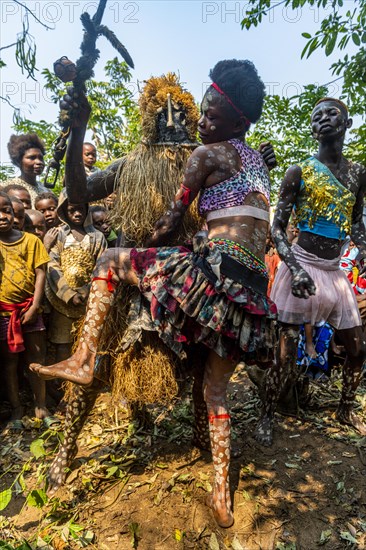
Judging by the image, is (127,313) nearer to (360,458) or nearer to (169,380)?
(169,380)

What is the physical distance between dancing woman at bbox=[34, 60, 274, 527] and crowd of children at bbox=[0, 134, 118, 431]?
1304mm

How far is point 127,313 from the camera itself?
247cm

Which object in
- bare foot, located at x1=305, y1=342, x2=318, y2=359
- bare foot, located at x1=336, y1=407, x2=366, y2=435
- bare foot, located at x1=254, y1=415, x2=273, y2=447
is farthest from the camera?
bare foot, located at x1=305, y1=342, x2=318, y2=359

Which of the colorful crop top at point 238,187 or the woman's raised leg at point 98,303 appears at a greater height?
the colorful crop top at point 238,187

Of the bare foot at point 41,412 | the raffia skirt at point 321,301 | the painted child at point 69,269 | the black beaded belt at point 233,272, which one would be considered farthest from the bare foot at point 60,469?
the raffia skirt at point 321,301

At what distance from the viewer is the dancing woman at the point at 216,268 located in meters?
2.04

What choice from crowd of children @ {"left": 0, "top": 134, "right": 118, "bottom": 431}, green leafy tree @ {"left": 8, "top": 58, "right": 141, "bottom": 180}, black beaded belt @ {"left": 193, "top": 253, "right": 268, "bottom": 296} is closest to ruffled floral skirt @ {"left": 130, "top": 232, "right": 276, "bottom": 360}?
black beaded belt @ {"left": 193, "top": 253, "right": 268, "bottom": 296}

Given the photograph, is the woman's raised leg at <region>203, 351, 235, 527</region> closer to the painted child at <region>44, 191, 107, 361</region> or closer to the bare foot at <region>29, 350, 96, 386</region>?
the bare foot at <region>29, 350, 96, 386</region>

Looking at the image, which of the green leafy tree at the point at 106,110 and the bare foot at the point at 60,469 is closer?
the bare foot at the point at 60,469

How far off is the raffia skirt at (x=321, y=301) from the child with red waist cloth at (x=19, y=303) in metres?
1.95

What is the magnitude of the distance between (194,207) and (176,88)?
2.46 feet

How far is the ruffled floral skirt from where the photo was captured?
2014 mm

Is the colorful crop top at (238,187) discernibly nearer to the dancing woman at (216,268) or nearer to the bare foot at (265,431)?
the dancing woman at (216,268)

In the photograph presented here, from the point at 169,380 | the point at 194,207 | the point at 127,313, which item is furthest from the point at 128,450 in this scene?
the point at 194,207
